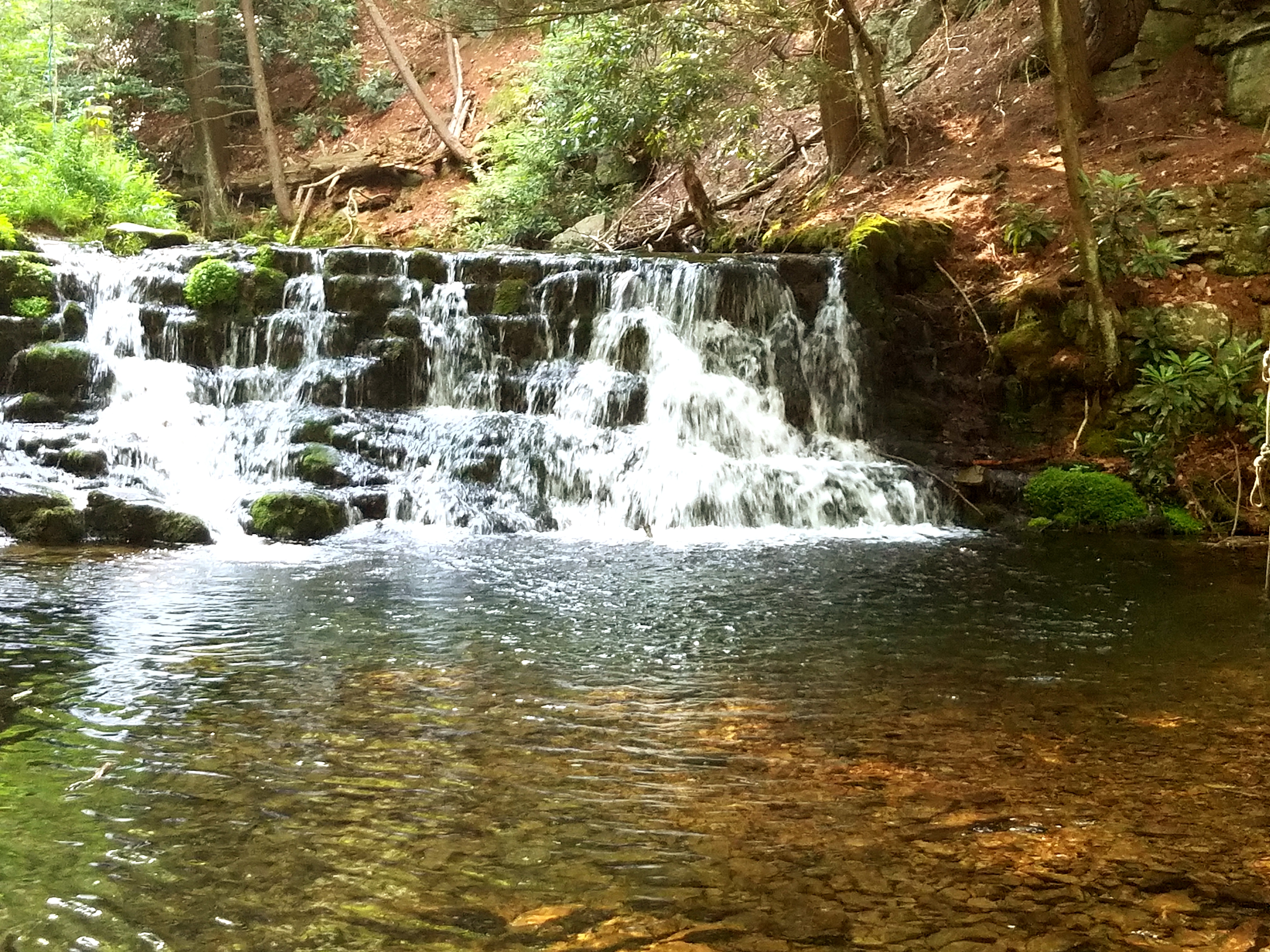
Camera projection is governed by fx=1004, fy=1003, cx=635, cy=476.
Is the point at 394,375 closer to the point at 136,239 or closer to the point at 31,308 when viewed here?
the point at 31,308

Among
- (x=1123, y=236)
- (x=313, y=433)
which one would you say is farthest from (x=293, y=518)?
(x=1123, y=236)

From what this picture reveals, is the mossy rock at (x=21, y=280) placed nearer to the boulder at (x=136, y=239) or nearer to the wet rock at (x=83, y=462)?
the boulder at (x=136, y=239)

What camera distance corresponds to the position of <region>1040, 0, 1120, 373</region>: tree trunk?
964 centimetres

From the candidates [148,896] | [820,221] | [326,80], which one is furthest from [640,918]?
[326,80]

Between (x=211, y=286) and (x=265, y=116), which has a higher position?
(x=265, y=116)

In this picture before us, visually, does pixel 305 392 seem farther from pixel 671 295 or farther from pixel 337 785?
pixel 337 785

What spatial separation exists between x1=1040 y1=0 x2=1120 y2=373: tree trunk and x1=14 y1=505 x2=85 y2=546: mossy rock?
10.0 meters

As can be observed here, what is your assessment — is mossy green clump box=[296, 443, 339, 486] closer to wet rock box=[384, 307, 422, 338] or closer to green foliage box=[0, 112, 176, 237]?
wet rock box=[384, 307, 422, 338]

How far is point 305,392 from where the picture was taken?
1207 centimetres

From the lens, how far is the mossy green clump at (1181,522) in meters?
9.52

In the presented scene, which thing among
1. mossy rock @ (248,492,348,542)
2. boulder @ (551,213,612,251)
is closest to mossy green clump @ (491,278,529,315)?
mossy rock @ (248,492,348,542)

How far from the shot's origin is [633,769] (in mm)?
3684

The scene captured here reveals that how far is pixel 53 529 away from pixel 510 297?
5.83 metres

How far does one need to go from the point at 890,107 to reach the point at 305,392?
395 inches
